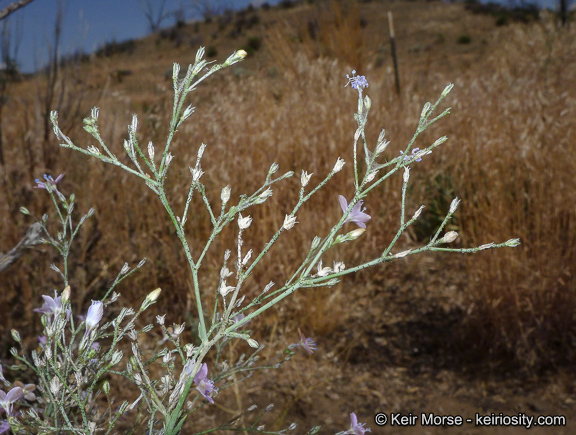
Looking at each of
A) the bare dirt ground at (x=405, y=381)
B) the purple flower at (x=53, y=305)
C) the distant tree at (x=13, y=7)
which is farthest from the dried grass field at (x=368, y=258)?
the purple flower at (x=53, y=305)

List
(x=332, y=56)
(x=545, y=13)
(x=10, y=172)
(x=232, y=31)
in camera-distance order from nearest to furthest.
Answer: (x=10, y=172)
(x=545, y=13)
(x=332, y=56)
(x=232, y=31)

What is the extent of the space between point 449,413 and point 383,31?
70.9 ft

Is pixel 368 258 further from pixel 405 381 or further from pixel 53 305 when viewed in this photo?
pixel 53 305

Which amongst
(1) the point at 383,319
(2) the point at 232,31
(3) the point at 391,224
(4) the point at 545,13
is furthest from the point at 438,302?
(2) the point at 232,31

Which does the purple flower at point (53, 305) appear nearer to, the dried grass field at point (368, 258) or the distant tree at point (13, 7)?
the distant tree at point (13, 7)

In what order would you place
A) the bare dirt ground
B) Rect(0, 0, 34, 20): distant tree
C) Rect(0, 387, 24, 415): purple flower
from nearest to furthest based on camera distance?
Rect(0, 387, 24, 415): purple flower < Rect(0, 0, 34, 20): distant tree < the bare dirt ground

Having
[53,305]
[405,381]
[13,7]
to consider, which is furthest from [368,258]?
[53,305]

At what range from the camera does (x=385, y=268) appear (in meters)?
2.92

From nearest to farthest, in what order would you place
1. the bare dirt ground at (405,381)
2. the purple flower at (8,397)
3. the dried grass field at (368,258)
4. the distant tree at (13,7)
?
the purple flower at (8,397) < the distant tree at (13,7) < the bare dirt ground at (405,381) < the dried grass field at (368,258)

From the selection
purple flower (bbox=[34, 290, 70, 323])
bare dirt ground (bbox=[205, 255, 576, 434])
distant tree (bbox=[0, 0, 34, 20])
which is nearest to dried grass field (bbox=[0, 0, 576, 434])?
bare dirt ground (bbox=[205, 255, 576, 434])

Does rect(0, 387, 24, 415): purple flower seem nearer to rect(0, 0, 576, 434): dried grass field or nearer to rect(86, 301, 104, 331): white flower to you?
rect(86, 301, 104, 331): white flower

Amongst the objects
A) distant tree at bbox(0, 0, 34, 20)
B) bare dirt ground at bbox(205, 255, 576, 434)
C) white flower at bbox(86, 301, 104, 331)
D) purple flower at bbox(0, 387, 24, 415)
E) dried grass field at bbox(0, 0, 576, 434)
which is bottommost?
bare dirt ground at bbox(205, 255, 576, 434)

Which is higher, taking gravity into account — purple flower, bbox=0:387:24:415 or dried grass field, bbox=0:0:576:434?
purple flower, bbox=0:387:24:415

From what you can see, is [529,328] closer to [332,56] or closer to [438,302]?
→ [438,302]
